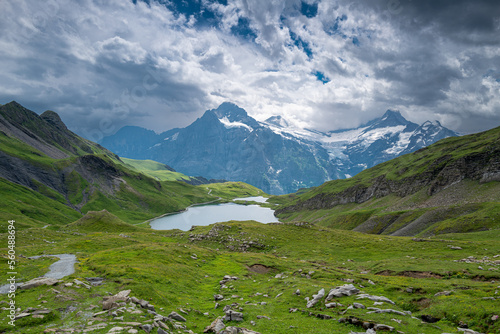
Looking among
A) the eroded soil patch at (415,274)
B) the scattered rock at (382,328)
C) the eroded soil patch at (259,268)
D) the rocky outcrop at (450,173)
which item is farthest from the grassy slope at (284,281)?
the rocky outcrop at (450,173)

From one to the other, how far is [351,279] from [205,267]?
88.2ft

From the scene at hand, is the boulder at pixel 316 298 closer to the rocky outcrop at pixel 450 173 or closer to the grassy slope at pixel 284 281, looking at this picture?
the grassy slope at pixel 284 281

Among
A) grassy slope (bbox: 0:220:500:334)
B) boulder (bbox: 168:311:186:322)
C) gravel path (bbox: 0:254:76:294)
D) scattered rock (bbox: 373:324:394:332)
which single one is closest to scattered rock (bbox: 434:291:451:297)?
grassy slope (bbox: 0:220:500:334)

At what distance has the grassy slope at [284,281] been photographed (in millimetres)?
20641

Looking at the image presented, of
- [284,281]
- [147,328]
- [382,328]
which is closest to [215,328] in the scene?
[147,328]

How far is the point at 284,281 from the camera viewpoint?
36500 mm

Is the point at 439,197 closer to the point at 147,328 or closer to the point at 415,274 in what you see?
the point at 415,274

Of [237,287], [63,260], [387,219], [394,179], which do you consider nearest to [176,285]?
[237,287]

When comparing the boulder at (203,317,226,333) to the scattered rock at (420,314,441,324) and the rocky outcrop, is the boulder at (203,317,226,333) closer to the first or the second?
the scattered rock at (420,314,441,324)

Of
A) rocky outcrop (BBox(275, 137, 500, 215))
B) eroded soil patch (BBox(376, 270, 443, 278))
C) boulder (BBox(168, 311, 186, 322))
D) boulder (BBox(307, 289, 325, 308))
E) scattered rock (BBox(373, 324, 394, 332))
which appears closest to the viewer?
scattered rock (BBox(373, 324, 394, 332))

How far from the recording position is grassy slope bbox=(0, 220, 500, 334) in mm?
20641

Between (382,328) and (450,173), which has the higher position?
(450,173)

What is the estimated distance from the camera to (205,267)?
48.7 meters

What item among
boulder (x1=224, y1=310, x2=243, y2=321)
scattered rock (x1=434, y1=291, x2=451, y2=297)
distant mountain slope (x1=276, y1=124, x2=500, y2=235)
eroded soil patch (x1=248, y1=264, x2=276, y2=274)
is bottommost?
eroded soil patch (x1=248, y1=264, x2=276, y2=274)
